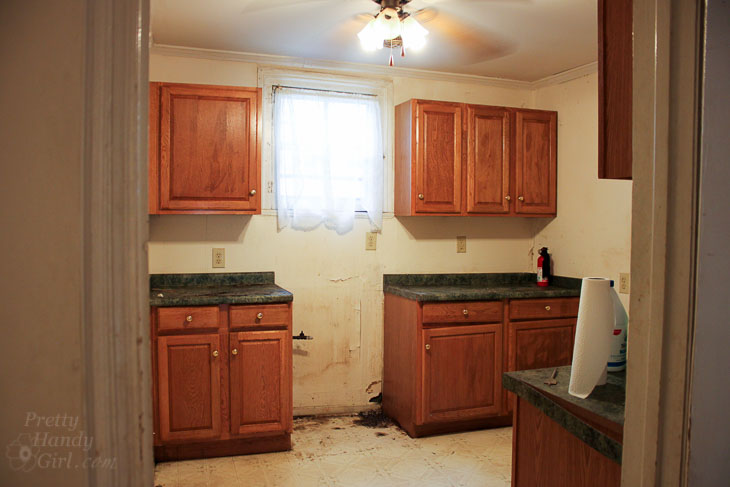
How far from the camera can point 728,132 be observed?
81 cm

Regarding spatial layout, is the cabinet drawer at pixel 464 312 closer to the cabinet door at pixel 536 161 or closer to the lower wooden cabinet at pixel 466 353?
the lower wooden cabinet at pixel 466 353

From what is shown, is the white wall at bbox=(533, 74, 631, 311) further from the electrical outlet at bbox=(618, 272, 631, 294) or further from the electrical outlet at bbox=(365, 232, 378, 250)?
the electrical outlet at bbox=(365, 232, 378, 250)

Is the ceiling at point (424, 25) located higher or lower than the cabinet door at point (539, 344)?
higher

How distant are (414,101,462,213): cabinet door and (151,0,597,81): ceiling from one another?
1.18ft

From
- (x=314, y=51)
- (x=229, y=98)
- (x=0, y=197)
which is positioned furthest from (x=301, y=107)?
(x=0, y=197)

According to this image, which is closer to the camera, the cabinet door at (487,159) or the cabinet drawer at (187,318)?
the cabinet drawer at (187,318)

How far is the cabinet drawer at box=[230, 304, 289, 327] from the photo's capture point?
2688 mm

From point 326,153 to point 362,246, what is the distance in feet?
2.18

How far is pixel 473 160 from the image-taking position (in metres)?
3.34

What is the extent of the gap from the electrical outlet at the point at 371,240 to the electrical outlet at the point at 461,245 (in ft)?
2.05

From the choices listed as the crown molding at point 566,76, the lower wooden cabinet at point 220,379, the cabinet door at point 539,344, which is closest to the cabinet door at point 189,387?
the lower wooden cabinet at point 220,379

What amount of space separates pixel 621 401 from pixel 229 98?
246cm

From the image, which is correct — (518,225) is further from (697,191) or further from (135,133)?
(135,133)

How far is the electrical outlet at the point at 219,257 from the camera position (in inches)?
124
